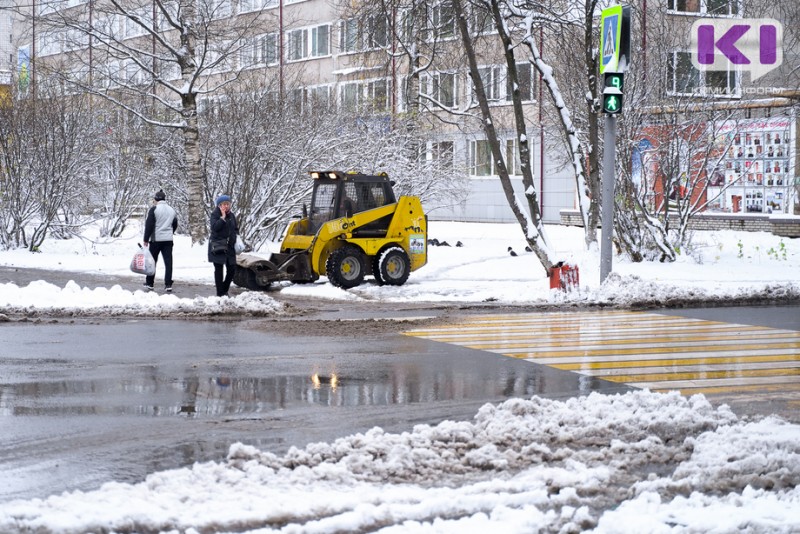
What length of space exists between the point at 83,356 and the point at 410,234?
9.98m

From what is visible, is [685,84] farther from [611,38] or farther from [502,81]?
[502,81]

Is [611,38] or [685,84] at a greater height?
[685,84]

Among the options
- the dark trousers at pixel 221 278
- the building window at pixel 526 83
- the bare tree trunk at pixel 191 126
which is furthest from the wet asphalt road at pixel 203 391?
the building window at pixel 526 83

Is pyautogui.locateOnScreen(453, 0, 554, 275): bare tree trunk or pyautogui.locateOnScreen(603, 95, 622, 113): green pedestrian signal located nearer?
pyautogui.locateOnScreen(603, 95, 622, 113): green pedestrian signal

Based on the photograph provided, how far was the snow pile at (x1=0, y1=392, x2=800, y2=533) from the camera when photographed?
539 centimetres

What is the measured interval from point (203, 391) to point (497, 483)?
143 inches

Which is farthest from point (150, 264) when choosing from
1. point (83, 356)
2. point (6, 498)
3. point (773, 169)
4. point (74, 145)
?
point (773, 169)

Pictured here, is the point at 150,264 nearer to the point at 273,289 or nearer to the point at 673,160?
the point at 273,289

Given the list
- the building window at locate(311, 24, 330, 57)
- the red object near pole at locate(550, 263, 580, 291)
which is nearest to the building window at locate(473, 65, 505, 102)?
the building window at locate(311, 24, 330, 57)

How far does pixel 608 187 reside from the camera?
1742 centimetres

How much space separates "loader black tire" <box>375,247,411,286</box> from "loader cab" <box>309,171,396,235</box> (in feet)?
1.72

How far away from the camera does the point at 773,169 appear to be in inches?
1312

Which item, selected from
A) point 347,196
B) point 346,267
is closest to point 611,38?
point 347,196

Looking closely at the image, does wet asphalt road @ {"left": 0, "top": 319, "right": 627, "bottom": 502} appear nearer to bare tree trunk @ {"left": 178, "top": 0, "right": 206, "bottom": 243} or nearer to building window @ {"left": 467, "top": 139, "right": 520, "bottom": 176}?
bare tree trunk @ {"left": 178, "top": 0, "right": 206, "bottom": 243}
